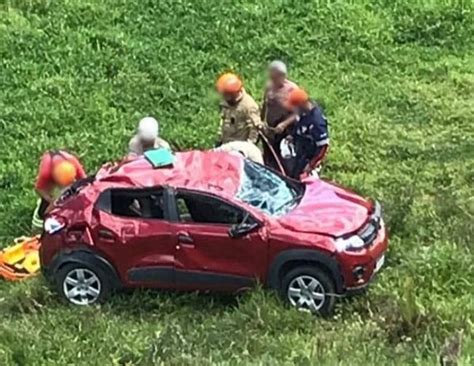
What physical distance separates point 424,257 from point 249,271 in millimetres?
1651

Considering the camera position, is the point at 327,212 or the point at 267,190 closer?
the point at 327,212

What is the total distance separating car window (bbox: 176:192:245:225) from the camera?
38.6ft

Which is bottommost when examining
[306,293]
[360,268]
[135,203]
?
[306,293]

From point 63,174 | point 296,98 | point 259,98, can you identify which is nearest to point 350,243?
point 296,98

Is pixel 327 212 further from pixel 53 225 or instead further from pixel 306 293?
pixel 53 225

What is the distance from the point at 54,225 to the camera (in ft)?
39.8

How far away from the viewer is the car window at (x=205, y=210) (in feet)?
38.6

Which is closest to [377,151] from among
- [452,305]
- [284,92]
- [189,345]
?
[284,92]

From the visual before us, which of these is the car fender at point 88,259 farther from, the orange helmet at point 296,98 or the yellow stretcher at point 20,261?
the orange helmet at point 296,98

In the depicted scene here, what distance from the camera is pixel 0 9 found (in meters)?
20.6

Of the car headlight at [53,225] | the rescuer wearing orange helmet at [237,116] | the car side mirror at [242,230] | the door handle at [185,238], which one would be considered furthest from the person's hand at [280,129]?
the car headlight at [53,225]

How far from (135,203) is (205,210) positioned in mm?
724

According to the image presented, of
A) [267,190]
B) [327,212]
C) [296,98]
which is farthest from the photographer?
[296,98]

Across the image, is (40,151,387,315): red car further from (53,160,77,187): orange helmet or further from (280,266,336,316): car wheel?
(53,160,77,187): orange helmet
